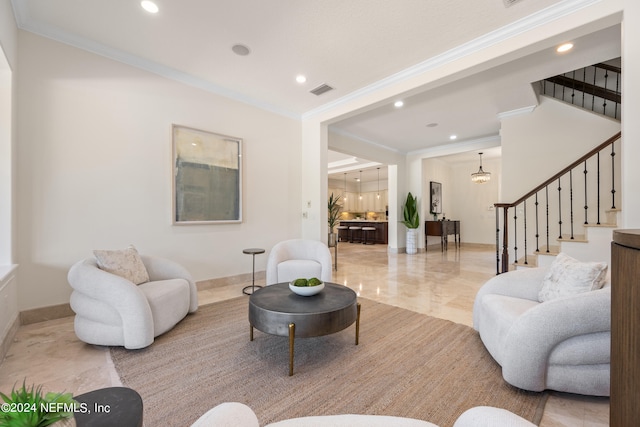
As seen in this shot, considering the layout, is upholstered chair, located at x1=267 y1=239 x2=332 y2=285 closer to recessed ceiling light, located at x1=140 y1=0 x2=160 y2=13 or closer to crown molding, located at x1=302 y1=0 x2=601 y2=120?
crown molding, located at x1=302 y1=0 x2=601 y2=120

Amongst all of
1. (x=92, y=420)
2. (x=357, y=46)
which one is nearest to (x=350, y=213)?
(x=357, y=46)

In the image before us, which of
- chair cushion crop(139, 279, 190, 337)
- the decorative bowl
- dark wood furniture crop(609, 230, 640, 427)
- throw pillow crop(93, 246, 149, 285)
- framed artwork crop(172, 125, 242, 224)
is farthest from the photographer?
framed artwork crop(172, 125, 242, 224)

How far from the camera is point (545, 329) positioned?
1672 mm

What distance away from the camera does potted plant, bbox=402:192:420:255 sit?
306 inches

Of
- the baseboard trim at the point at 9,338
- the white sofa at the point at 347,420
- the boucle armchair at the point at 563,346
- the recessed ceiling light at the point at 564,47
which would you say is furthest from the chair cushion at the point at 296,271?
the recessed ceiling light at the point at 564,47

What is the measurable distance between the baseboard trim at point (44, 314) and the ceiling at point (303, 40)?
287cm

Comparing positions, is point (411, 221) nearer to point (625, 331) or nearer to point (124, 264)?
point (124, 264)

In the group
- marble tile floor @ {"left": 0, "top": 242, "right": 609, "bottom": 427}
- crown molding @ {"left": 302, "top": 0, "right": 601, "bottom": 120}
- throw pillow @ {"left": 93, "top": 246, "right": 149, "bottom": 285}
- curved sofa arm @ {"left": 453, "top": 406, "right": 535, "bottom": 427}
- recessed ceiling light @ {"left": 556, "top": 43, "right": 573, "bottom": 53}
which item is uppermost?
crown molding @ {"left": 302, "top": 0, "right": 601, "bottom": 120}

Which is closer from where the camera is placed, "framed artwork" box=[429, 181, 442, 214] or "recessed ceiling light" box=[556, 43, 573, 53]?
"recessed ceiling light" box=[556, 43, 573, 53]

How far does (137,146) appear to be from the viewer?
3.52 meters

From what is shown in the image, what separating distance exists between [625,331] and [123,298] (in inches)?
111

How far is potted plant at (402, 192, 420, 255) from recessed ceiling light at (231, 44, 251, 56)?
588cm

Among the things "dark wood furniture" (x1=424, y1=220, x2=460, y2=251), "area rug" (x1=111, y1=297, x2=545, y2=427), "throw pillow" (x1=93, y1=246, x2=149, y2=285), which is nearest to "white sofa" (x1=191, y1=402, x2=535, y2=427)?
"area rug" (x1=111, y1=297, x2=545, y2=427)

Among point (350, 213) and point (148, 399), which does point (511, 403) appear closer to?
point (148, 399)
